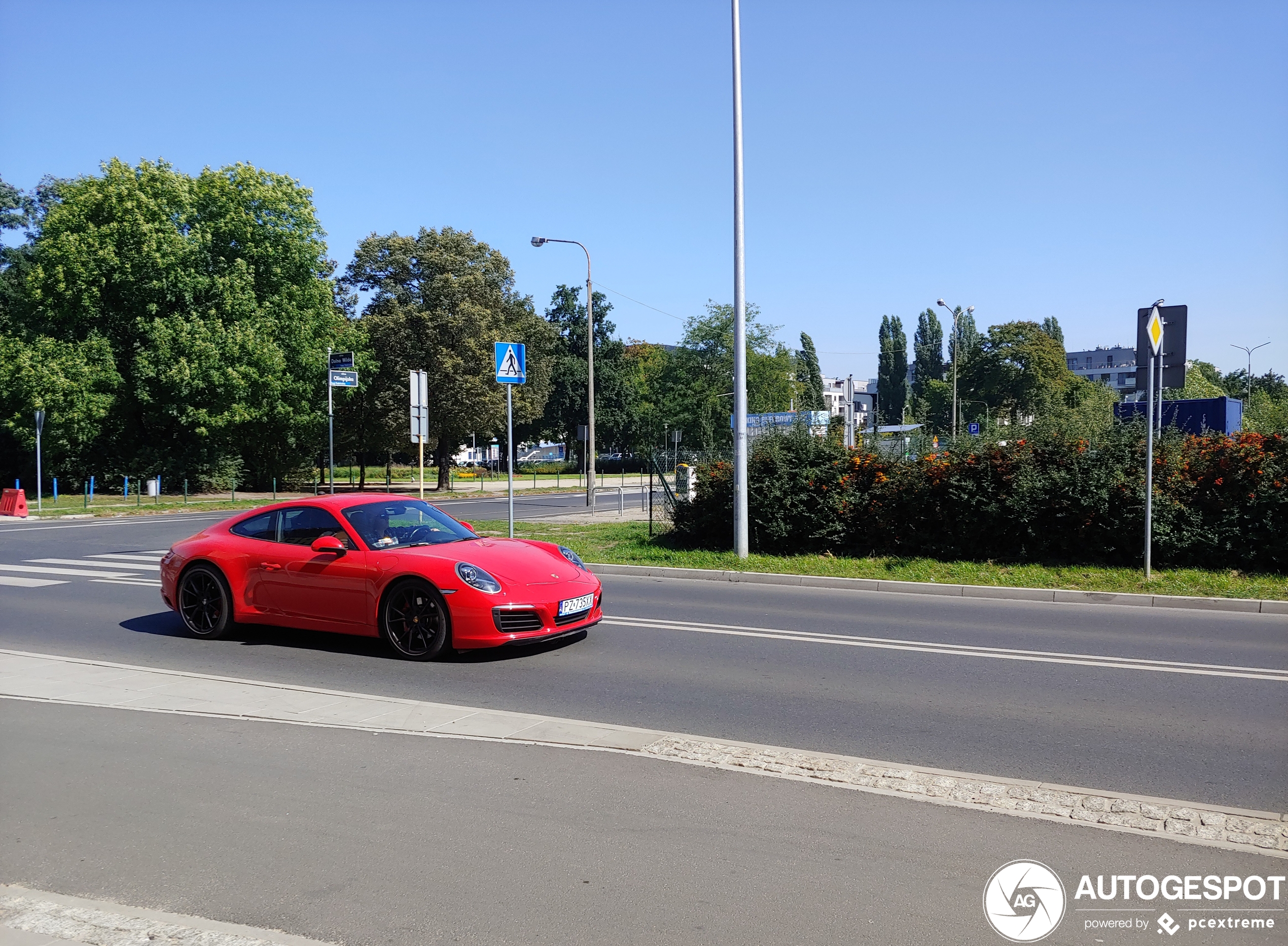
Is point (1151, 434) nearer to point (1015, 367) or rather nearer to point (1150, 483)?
point (1150, 483)

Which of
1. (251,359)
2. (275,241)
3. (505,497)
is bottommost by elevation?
(505,497)

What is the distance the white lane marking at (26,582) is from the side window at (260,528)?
232 inches

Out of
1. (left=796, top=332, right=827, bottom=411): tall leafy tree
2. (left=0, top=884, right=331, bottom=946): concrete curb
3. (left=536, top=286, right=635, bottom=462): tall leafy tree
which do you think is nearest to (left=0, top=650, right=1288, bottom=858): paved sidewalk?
(left=0, top=884, right=331, bottom=946): concrete curb

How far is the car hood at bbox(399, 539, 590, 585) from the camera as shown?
849 cm

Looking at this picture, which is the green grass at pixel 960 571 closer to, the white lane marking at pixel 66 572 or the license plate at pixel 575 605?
the license plate at pixel 575 605

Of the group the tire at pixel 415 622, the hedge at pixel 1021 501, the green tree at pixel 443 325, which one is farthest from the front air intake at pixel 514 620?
the green tree at pixel 443 325

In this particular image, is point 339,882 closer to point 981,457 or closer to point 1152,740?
point 1152,740

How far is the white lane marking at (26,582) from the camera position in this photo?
1373 cm

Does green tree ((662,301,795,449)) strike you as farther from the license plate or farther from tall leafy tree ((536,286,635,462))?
the license plate

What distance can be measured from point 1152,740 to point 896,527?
9.24 metres

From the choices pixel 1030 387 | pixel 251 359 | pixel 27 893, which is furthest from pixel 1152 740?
pixel 1030 387

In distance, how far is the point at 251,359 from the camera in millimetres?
40531

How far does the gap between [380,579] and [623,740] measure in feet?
11.5

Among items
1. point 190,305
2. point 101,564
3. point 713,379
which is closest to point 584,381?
point 713,379
